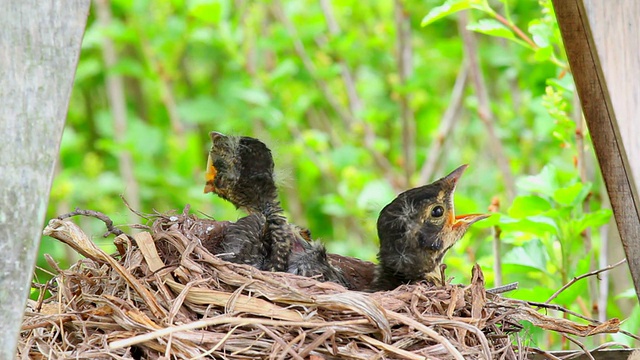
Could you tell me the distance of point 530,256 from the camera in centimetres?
236

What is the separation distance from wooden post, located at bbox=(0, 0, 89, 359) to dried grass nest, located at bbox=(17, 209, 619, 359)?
308 millimetres

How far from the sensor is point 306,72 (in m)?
4.55

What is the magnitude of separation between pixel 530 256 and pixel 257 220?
0.79 metres

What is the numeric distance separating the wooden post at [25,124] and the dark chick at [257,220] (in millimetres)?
853

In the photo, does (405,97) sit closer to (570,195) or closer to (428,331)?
(570,195)

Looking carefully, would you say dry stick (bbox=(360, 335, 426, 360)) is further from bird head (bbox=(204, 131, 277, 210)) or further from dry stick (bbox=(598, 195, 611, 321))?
dry stick (bbox=(598, 195, 611, 321))

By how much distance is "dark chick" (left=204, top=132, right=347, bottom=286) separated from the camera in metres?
2.07

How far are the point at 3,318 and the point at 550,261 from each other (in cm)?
178

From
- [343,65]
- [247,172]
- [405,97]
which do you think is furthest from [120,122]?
[247,172]

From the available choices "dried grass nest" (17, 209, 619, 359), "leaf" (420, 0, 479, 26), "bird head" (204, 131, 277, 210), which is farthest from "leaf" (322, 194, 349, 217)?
"dried grass nest" (17, 209, 619, 359)

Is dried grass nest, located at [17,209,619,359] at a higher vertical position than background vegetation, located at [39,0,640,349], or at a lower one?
lower

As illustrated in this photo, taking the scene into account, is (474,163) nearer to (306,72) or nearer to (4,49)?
(306,72)

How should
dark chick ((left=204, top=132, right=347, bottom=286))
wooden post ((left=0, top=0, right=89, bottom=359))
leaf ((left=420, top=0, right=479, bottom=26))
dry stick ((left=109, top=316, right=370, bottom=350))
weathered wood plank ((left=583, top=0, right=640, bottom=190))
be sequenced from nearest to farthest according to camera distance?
wooden post ((left=0, top=0, right=89, bottom=359)), weathered wood plank ((left=583, top=0, right=640, bottom=190)), dry stick ((left=109, top=316, right=370, bottom=350)), dark chick ((left=204, top=132, right=347, bottom=286)), leaf ((left=420, top=0, right=479, bottom=26))

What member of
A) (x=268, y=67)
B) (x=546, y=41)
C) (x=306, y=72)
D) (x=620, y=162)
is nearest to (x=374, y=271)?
(x=546, y=41)
